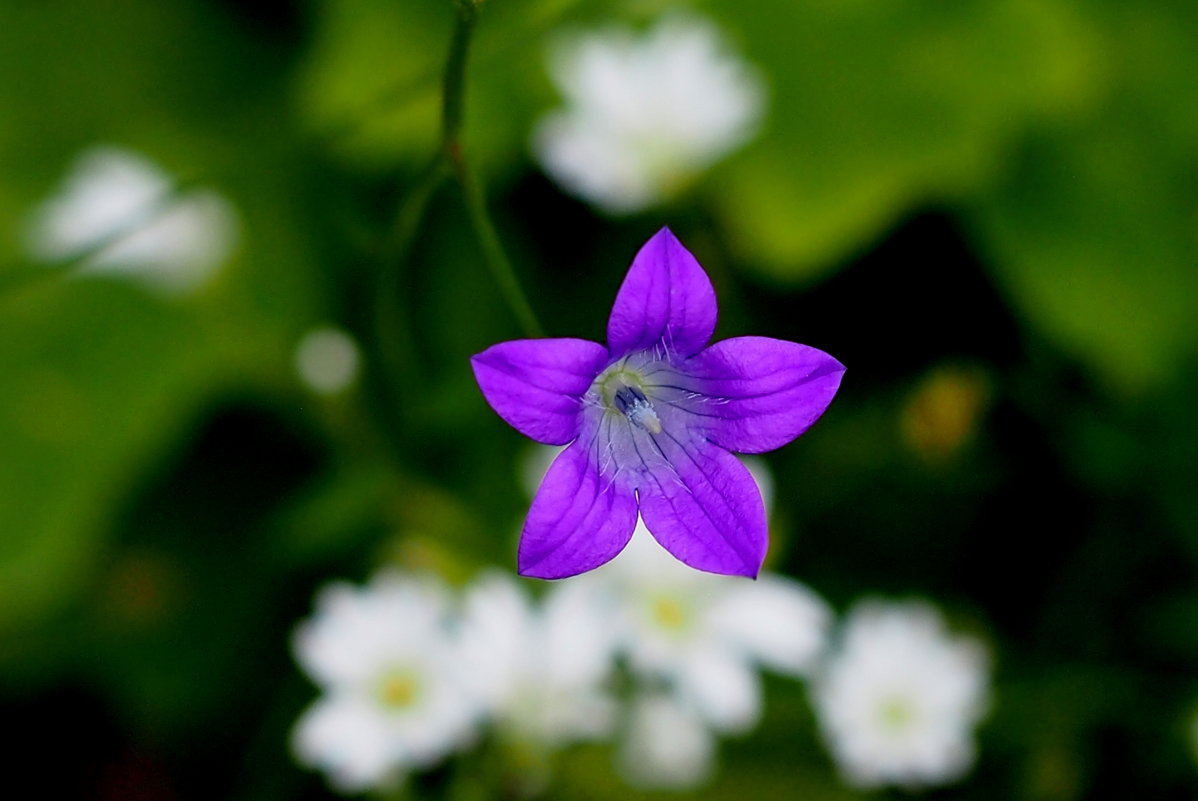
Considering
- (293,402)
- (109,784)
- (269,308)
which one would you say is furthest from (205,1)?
(109,784)

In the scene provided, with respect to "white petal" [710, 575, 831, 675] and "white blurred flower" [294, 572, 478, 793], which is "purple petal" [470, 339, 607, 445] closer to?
"white blurred flower" [294, 572, 478, 793]

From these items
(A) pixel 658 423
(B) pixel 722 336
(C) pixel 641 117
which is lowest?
(A) pixel 658 423

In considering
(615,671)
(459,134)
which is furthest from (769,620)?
(459,134)

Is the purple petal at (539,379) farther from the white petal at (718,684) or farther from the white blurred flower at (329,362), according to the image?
the white blurred flower at (329,362)

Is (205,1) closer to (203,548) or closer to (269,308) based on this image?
(269,308)

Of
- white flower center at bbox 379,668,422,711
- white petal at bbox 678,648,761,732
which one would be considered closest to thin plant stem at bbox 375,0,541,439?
white flower center at bbox 379,668,422,711

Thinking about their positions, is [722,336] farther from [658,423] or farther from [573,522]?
[573,522]
